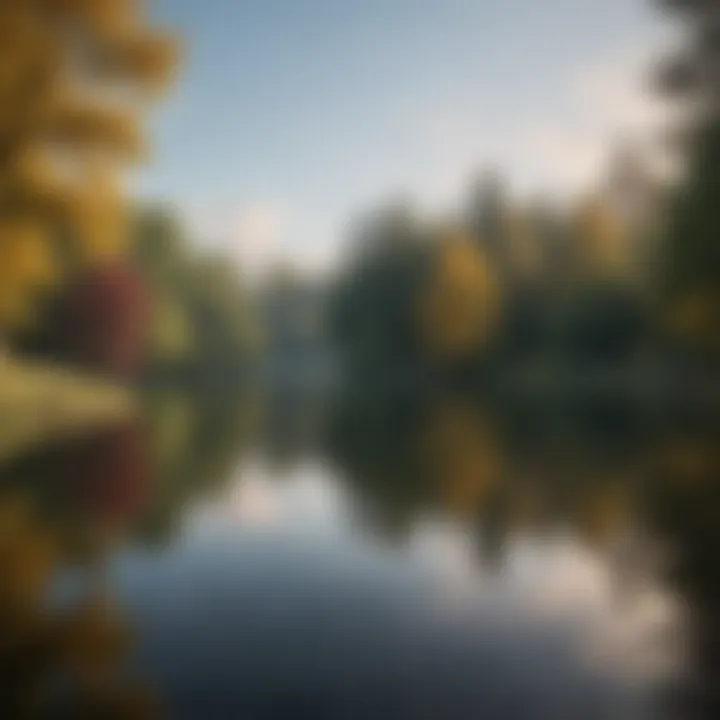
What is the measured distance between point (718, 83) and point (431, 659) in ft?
30.0

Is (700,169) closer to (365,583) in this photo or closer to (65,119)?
(65,119)

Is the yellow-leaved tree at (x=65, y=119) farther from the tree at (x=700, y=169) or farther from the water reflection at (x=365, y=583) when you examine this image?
the tree at (x=700, y=169)

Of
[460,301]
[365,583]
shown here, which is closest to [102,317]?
[365,583]

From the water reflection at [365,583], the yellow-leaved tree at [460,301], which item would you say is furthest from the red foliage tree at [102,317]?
the yellow-leaved tree at [460,301]

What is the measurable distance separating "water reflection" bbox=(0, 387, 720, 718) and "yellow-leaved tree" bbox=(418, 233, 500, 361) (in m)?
10.6

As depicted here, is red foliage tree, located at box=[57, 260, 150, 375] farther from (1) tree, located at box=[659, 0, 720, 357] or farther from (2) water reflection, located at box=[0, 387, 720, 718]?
(1) tree, located at box=[659, 0, 720, 357]

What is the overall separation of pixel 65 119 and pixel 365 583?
5.51m

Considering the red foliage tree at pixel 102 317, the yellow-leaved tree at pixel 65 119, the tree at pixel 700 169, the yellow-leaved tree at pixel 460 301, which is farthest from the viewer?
the yellow-leaved tree at pixel 460 301

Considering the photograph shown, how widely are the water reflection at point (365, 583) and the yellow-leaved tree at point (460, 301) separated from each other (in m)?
10.6

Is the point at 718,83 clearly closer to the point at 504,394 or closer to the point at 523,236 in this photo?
the point at 504,394

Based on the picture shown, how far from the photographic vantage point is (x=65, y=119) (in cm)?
729

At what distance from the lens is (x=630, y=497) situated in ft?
15.1

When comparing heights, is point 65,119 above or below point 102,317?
below

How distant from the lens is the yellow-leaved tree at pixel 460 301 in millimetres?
17109
